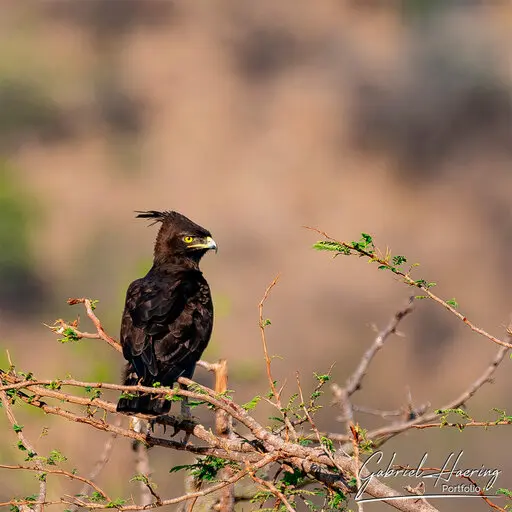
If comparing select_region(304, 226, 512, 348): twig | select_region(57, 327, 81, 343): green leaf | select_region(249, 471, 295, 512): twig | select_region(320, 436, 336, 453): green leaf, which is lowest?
select_region(249, 471, 295, 512): twig

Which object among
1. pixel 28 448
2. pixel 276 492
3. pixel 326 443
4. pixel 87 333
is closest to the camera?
pixel 276 492

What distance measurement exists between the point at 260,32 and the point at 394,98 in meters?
5.87

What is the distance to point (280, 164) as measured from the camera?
99.4 ft

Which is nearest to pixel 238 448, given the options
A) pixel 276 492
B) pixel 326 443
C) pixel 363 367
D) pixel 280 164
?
pixel 326 443

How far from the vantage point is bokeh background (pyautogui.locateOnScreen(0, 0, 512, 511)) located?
82.6 feet

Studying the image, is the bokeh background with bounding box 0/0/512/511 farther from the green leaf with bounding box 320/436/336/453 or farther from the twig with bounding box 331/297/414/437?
the green leaf with bounding box 320/436/336/453

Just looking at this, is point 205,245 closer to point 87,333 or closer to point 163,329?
point 163,329

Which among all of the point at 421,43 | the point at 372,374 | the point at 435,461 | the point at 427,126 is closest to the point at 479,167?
the point at 427,126

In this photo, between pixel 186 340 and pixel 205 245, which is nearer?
pixel 186 340

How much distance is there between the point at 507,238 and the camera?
28484 mm

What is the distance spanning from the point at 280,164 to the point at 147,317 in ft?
79.5

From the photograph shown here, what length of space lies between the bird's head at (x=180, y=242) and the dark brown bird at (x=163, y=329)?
0.17 metres

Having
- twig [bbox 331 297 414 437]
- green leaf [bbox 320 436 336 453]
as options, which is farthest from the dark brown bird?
green leaf [bbox 320 436 336 453]

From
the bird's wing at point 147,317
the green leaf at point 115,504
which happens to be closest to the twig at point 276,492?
the green leaf at point 115,504
